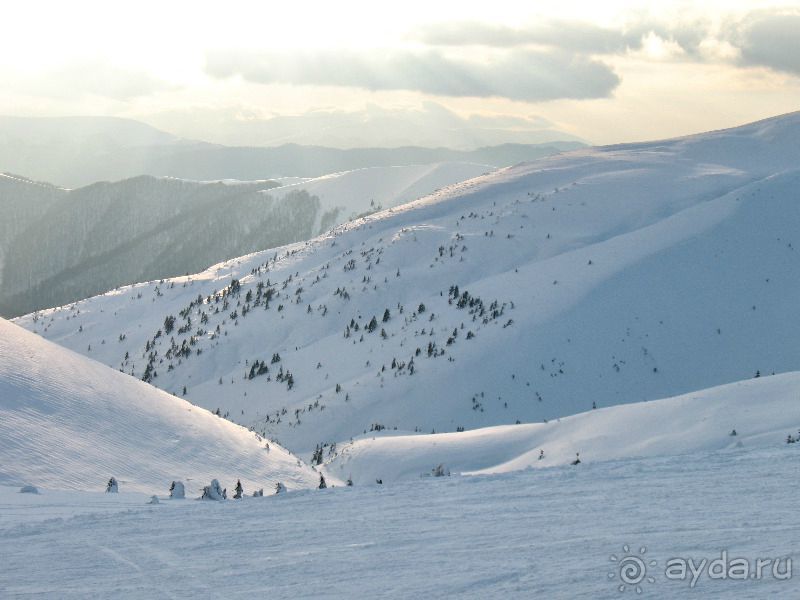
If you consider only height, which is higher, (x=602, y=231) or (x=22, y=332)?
(x=602, y=231)

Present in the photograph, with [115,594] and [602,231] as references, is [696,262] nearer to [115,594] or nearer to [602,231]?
[602,231]

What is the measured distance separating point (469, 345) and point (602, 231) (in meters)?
21.7

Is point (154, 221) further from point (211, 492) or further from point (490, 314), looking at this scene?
point (211, 492)

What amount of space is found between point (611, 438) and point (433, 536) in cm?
977

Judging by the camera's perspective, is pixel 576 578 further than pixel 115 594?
No

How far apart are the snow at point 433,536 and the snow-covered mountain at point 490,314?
1645cm

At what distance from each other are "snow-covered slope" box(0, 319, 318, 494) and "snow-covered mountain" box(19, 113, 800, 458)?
9164 millimetres

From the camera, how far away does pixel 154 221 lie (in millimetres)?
167875

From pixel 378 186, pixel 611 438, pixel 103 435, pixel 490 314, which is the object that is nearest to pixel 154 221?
pixel 378 186

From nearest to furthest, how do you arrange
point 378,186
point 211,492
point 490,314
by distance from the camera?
point 211,492
point 490,314
point 378,186

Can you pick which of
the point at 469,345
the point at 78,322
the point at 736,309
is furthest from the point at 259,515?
the point at 78,322

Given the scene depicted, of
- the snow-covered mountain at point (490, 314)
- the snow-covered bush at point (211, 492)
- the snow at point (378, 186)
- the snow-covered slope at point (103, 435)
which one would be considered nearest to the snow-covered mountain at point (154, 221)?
the snow at point (378, 186)

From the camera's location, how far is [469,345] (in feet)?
119

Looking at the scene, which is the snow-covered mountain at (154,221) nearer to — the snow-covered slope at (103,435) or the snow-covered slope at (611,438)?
the snow-covered slope at (611,438)
